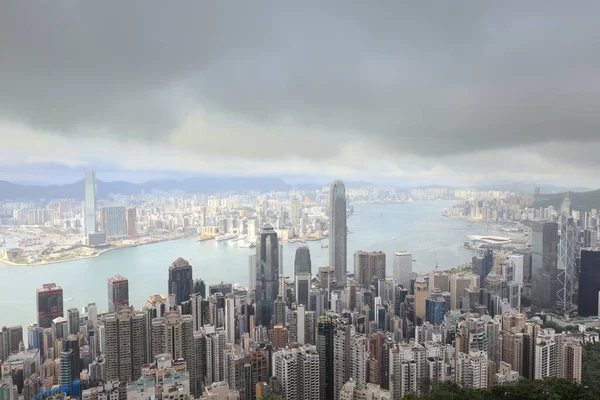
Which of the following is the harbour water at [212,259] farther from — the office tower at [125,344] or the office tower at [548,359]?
the office tower at [548,359]

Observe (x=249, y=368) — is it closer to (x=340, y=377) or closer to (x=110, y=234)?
A: (x=340, y=377)

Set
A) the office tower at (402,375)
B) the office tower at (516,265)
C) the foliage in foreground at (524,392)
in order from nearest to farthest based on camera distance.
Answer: the foliage in foreground at (524,392)
the office tower at (402,375)
the office tower at (516,265)

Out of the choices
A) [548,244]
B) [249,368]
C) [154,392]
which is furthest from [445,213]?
[154,392]

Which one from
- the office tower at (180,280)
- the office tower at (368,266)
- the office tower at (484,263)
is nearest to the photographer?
the office tower at (180,280)

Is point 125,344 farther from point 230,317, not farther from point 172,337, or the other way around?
point 230,317

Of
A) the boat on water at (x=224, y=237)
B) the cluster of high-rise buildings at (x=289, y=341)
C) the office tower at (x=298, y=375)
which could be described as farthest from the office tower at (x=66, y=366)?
the boat on water at (x=224, y=237)

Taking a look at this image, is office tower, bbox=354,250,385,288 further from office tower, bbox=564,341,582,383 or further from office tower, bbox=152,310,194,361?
office tower, bbox=152,310,194,361

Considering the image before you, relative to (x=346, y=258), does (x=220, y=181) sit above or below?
above
